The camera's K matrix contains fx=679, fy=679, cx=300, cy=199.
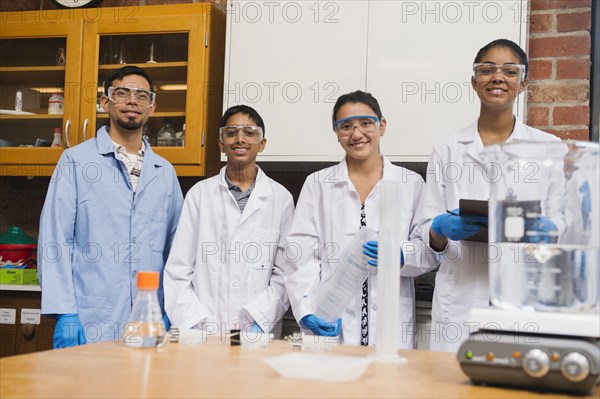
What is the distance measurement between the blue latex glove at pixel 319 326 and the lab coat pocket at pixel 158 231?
67 cm

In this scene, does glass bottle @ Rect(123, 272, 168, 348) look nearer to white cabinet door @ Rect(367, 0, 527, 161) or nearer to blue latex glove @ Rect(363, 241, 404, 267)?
blue latex glove @ Rect(363, 241, 404, 267)

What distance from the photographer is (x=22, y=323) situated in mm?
2877

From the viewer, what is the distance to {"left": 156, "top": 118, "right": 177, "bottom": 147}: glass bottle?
305cm

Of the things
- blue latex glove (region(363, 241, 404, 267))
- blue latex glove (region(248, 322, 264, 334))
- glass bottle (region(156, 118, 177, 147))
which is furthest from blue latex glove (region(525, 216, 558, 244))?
glass bottle (region(156, 118, 177, 147))

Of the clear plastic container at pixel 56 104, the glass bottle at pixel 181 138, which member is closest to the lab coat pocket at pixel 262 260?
the glass bottle at pixel 181 138

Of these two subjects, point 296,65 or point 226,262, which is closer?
point 226,262

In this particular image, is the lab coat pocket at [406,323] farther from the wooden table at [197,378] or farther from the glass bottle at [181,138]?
the glass bottle at [181,138]

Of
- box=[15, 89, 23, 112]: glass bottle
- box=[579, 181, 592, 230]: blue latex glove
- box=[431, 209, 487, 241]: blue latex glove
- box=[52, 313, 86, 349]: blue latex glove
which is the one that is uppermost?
box=[15, 89, 23, 112]: glass bottle

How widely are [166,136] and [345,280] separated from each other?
1.32 metres

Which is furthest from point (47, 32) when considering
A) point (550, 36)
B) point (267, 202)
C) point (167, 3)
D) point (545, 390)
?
point (545, 390)

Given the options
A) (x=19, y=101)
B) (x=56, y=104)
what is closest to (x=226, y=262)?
(x=56, y=104)

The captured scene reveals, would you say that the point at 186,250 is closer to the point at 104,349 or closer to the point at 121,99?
the point at 121,99

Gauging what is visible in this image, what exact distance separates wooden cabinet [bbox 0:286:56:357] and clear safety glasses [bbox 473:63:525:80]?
6.54 feet

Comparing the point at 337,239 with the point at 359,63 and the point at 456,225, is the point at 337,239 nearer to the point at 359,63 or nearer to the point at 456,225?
the point at 456,225
